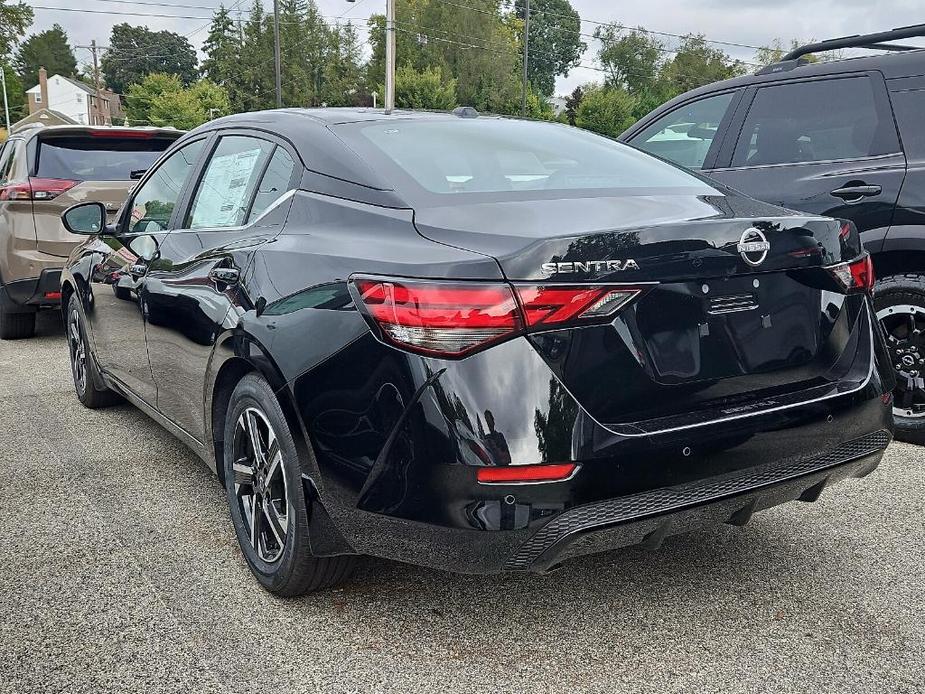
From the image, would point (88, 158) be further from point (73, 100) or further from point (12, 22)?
point (73, 100)

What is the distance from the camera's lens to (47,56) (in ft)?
427

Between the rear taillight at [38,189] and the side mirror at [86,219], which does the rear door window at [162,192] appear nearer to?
the side mirror at [86,219]

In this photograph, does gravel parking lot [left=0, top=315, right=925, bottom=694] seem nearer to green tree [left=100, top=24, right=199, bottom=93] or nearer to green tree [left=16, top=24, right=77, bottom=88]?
green tree [left=100, top=24, right=199, bottom=93]

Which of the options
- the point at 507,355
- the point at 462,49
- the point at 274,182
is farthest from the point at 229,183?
the point at 462,49

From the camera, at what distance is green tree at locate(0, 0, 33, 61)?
37906 millimetres

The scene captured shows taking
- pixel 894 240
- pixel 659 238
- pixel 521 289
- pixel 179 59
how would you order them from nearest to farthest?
pixel 521 289 < pixel 659 238 < pixel 894 240 < pixel 179 59

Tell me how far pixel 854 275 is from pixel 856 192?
1.87m

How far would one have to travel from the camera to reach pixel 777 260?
2523 mm

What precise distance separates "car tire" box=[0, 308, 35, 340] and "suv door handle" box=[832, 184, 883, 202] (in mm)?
6535

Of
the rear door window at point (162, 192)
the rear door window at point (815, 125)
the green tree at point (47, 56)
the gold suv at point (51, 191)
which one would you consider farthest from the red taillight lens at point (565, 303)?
the green tree at point (47, 56)

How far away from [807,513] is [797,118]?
7.37 feet

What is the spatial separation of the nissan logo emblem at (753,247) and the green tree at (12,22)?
4188 centimetres

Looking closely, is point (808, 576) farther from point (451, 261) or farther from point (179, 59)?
point (179, 59)

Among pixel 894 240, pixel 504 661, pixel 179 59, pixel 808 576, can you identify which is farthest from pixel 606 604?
pixel 179 59
